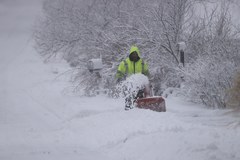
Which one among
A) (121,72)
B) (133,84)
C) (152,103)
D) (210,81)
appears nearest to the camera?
(152,103)

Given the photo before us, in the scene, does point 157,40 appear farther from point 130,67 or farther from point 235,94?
point 235,94

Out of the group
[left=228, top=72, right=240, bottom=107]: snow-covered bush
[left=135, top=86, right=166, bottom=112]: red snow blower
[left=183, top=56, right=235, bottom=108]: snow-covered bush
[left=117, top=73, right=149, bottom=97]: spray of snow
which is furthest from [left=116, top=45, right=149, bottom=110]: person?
[left=228, top=72, right=240, bottom=107]: snow-covered bush

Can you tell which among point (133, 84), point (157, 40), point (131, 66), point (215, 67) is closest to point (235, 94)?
point (133, 84)

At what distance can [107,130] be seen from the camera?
8.41m

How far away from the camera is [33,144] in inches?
314

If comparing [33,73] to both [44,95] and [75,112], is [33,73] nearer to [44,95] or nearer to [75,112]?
[44,95]

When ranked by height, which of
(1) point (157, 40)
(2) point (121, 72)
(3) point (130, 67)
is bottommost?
(2) point (121, 72)

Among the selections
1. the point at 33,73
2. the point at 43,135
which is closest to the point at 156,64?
the point at 43,135

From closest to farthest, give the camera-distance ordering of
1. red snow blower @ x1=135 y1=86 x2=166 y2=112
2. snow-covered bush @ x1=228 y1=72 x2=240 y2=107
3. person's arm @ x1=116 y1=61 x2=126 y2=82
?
1. snow-covered bush @ x1=228 y1=72 x2=240 y2=107
2. red snow blower @ x1=135 y1=86 x2=166 y2=112
3. person's arm @ x1=116 y1=61 x2=126 y2=82

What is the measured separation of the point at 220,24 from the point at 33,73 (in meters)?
11.8

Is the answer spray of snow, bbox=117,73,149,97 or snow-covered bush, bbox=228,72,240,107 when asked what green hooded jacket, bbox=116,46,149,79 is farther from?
snow-covered bush, bbox=228,72,240,107

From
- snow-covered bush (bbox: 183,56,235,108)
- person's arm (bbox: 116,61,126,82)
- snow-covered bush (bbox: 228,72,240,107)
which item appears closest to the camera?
snow-covered bush (bbox: 228,72,240,107)

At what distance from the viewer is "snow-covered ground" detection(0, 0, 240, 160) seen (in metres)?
6.47

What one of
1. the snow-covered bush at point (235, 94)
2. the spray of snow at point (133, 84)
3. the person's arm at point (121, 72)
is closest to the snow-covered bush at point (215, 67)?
the snow-covered bush at point (235, 94)
